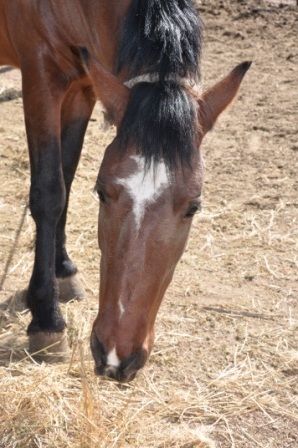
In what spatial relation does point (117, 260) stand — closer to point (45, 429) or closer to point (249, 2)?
point (45, 429)

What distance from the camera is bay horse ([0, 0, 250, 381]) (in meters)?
2.86

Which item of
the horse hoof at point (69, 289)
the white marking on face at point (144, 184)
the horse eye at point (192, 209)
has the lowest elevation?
the horse hoof at point (69, 289)

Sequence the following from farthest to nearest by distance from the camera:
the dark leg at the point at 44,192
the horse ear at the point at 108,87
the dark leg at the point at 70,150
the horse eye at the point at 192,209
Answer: the dark leg at the point at 70,150, the dark leg at the point at 44,192, the horse ear at the point at 108,87, the horse eye at the point at 192,209

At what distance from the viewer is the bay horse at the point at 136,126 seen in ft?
9.39

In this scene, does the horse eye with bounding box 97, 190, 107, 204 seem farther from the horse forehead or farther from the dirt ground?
the dirt ground

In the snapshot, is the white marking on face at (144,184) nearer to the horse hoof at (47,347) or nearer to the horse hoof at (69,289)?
the horse hoof at (47,347)

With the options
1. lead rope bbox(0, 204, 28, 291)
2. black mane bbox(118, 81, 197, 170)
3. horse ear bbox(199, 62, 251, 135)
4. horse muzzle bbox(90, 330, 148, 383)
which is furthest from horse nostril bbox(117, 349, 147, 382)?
lead rope bbox(0, 204, 28, 291)

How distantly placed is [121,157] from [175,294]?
1.75m

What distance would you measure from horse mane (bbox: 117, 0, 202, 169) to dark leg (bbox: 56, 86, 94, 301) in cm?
102

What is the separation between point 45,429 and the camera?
338 centimetres

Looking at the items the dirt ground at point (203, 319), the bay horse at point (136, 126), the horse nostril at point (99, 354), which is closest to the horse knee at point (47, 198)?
the bay horse at point (136, 126)

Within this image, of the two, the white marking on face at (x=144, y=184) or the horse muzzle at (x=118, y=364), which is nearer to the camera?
the white marking on face at (x=144, y=184)

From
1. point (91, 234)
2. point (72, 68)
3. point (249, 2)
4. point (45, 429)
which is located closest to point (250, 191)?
point (91, 234)

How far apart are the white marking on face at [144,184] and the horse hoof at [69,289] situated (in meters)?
1.63
